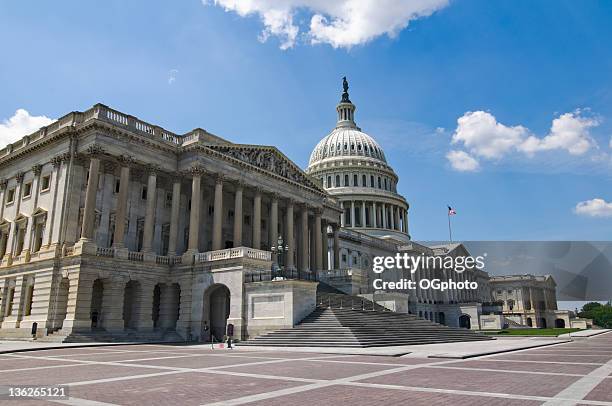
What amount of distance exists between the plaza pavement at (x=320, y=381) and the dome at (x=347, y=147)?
358 feet

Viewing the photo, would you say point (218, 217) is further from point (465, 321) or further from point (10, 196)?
point (465, 321)

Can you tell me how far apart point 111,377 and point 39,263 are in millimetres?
30629

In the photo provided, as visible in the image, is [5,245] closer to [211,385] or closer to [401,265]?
[211,385]

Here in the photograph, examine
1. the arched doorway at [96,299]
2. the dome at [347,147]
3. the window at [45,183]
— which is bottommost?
the arched doorway at [96,299]

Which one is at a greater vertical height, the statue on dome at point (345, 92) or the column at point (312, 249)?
the statue on dome at point (345, 92)

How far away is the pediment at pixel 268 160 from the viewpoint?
5148 cm

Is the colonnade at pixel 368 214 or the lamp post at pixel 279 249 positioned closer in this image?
the lamp post at pixel 279 249

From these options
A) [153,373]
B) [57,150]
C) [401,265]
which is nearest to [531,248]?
[401,265]

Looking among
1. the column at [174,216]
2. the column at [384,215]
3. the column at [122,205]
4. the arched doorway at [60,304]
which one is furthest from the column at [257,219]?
the column at [384,215]

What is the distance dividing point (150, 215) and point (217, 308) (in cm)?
1048

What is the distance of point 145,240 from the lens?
44.8 metres

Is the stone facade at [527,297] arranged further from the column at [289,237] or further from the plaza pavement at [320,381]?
the plaza pavement at [320,381]

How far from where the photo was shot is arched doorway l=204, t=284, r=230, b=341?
43.4 m

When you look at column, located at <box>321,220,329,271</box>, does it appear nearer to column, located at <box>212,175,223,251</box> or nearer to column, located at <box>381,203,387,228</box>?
column, located at <box>212,175,223,251</box>
